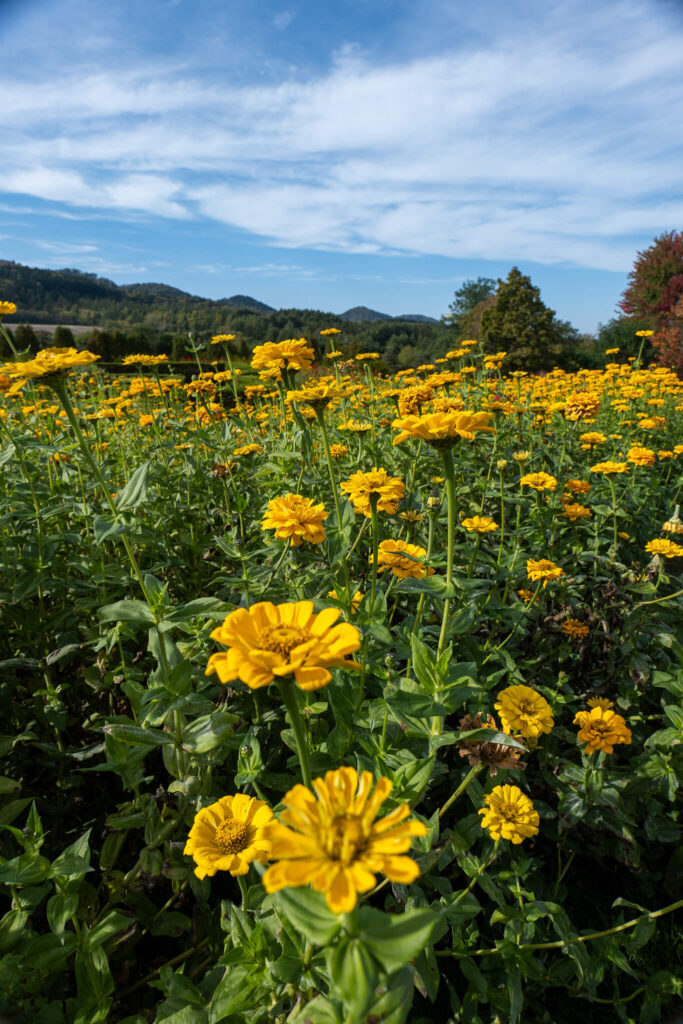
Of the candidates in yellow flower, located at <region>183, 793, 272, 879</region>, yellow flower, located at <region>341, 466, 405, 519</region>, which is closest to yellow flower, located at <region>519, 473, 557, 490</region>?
yellow flower, located at <region>341, 466, 405, 519</region>

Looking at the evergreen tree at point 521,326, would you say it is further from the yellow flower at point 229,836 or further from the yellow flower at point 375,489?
the yellow flower at point 229,836

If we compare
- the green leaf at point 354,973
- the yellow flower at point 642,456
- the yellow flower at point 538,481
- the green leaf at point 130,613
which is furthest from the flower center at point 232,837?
the yellow flower at point 642,456

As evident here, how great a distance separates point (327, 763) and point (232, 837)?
1.27 ft

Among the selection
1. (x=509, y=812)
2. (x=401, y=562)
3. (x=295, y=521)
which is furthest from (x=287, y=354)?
(x=509, y=812)

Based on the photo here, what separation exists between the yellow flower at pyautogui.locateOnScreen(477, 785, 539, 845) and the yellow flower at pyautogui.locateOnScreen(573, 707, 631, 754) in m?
0.51

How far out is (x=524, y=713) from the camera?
2.04 m

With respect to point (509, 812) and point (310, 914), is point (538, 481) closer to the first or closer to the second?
point (509, 812)

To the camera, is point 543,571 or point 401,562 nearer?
point 401,562

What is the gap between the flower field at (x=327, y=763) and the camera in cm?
108

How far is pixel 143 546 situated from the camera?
10.5ft

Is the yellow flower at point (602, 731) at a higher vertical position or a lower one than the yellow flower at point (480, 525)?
lower

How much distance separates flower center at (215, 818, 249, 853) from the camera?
154 cm

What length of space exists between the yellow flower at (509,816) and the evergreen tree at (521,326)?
984 inches

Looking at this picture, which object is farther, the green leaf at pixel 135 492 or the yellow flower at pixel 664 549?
the yellow flower at pixel 664 549
